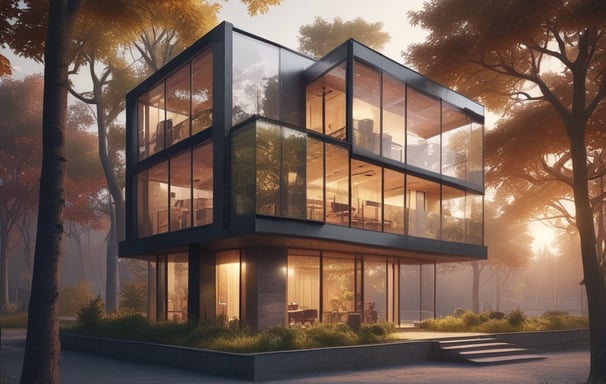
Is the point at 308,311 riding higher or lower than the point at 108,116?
lower

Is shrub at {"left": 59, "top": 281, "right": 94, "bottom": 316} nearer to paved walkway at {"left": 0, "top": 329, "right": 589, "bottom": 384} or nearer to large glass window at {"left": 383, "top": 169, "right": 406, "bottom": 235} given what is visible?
paved walkway at {"left": 0, "top": 329, "right": 589, "bottom": 384}

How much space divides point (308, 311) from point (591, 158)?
19.0 meters

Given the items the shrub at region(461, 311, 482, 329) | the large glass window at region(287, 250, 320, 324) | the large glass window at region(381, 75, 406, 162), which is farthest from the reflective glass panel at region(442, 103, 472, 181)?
the large glass window at region(287, 250, 320, 324)

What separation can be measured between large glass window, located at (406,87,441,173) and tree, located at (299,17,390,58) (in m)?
15.4

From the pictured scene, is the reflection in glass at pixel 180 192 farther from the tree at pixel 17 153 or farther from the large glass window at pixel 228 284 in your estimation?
the tree at pixel 17 153

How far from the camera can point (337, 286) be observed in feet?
73.6

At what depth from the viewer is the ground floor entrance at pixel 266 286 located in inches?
787

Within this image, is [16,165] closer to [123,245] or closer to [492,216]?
[123,245]

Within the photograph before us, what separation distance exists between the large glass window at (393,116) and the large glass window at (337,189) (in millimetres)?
2409

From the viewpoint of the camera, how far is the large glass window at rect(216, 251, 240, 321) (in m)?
20.9

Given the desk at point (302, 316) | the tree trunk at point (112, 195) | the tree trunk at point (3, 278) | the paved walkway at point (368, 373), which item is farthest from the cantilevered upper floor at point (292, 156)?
the tree trunk at point (3, 278)

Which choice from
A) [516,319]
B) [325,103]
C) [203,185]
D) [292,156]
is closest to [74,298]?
[203,185]

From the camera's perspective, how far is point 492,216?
152 feet

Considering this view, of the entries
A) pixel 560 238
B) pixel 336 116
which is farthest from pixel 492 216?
pixel 336 116
